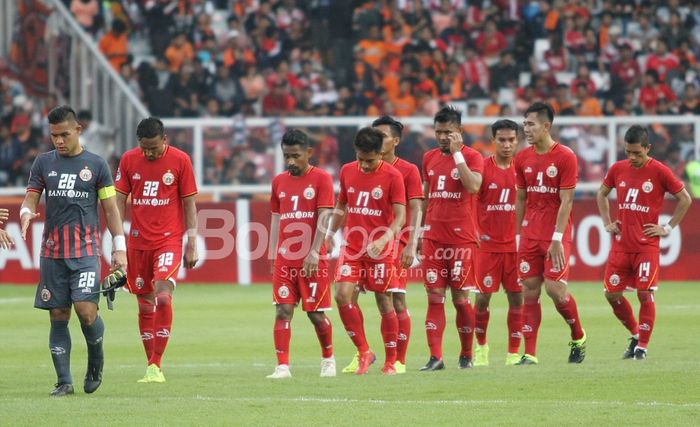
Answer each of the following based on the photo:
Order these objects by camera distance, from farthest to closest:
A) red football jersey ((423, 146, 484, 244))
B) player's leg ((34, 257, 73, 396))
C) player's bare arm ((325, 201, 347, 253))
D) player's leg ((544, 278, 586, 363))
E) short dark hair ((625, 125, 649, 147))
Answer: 1. short dark hair ((625, 125, 649, 147))
2. player's leg ((544, 278, 586, 363))
3. red football jersey ((423, 146, 484, 244))
4. player's bare arm ((325, 201, 347, 253))
5. player's leg ((34, 257, 73, 396))

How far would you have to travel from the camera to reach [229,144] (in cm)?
2497

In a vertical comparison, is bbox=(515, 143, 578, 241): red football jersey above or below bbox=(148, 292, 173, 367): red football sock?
above

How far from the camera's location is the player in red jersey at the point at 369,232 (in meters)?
12.1

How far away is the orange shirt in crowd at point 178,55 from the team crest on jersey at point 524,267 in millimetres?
16483

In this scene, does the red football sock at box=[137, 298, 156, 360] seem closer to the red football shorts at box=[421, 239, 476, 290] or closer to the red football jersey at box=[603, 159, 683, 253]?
the red football shorts at box=[421, 239, 476, 290]

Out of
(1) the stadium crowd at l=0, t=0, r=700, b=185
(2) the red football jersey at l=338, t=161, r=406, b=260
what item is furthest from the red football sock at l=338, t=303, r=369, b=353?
(1) the stadium crowd at l=0, t=0, r=700, b=185

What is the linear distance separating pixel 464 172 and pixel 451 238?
69cm

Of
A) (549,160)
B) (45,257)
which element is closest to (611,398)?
(549,160)

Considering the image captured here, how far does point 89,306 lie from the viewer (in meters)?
10.6

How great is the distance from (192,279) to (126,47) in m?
7.31

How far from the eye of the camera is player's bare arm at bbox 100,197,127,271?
10750mm

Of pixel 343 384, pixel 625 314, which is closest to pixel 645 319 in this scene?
pixel 625 314

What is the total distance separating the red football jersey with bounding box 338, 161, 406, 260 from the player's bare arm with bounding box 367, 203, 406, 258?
0.07 m

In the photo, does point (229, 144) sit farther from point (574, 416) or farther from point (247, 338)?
point (574, 416)
